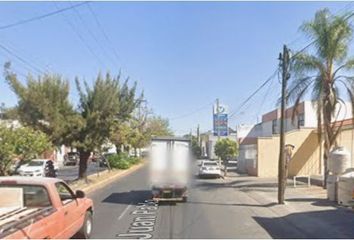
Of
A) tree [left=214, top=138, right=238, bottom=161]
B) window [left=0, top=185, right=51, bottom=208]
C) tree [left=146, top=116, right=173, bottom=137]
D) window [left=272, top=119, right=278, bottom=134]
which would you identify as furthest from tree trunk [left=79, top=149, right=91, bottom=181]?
tree [left=146, top=116, right=173, bottom=137]

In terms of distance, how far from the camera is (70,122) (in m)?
30.4

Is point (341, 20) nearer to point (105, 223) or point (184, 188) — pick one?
point (184, 188)

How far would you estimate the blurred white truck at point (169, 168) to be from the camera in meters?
22.0

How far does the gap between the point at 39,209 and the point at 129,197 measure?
15046mm

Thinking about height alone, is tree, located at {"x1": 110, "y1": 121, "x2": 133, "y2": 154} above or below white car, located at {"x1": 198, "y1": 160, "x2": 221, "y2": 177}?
above

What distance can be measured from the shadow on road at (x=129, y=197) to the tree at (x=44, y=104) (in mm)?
5468

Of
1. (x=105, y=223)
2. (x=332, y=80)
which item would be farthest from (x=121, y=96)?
(x=105, y=223)

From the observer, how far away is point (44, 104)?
28953 mm

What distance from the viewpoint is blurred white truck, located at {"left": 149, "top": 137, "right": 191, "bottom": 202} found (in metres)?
22.0

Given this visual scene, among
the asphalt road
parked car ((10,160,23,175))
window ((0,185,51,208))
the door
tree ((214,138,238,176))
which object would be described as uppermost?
tree ((214,138,238,176))

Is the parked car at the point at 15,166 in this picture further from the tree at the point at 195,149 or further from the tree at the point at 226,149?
the tree at the point at 226,149

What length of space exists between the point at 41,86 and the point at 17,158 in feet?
30.6

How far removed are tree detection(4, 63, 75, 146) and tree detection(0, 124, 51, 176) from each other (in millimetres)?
8018

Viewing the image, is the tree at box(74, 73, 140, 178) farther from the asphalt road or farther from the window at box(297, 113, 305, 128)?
the window at box(297, 113, 305, 128)
